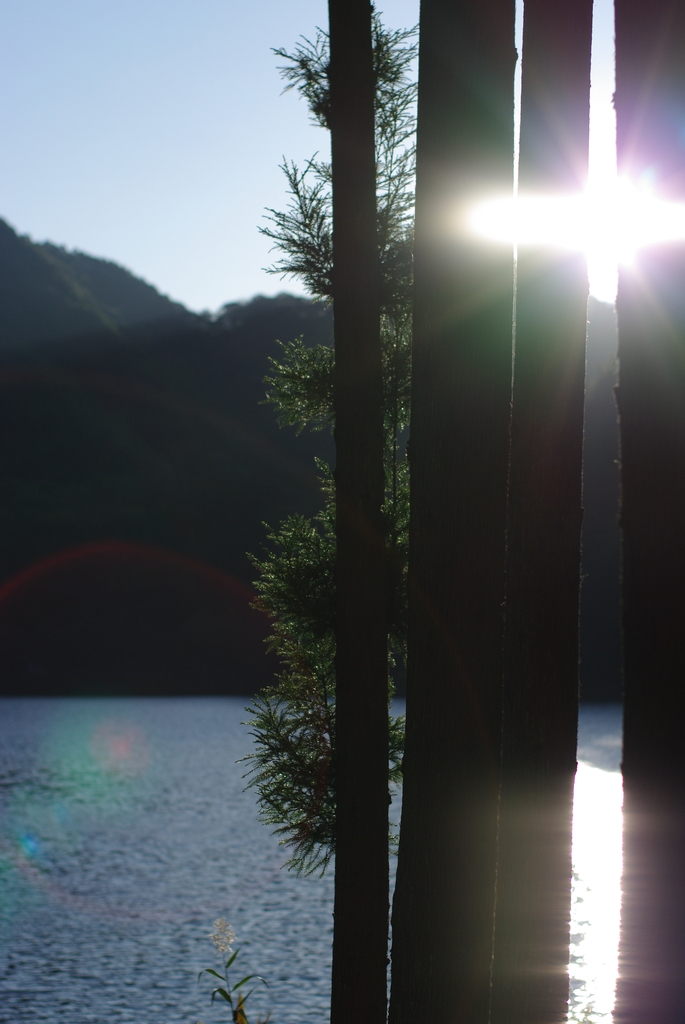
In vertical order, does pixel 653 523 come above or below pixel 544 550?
above

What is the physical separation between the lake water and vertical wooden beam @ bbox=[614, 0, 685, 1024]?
7.56 metres

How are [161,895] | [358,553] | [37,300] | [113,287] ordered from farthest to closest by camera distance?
[113,287]
[37,300]
[161,895]
[358,553]

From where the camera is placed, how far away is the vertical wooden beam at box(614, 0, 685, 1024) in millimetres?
4879

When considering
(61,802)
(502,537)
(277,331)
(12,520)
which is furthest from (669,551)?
(277,331)

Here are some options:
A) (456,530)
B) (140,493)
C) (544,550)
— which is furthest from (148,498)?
(544,550)

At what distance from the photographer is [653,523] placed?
17.4 ft

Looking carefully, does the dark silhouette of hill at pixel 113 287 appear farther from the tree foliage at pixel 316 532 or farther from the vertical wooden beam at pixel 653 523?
the vertical wooden beam at pixel 653 523

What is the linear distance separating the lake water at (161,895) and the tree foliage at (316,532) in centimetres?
628

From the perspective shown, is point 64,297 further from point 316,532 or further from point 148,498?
point 316,532

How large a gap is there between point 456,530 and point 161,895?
1978 cm

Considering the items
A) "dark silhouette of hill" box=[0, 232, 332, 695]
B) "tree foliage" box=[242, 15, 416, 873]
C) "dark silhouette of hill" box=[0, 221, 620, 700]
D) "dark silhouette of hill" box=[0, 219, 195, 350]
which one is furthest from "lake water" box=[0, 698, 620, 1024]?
"dark silhouette of hill" box=[0, 219, 195, 350]

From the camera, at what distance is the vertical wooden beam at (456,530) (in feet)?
18.4

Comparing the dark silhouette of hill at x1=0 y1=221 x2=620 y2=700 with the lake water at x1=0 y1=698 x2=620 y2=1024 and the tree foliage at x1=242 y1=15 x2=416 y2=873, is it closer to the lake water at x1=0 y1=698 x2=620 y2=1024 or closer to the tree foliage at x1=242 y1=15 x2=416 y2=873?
the lake water at x1=0 y1=698 x2=620 y2=1024

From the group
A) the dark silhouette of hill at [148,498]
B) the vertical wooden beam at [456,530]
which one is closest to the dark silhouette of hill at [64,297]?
the dark silhouette of hill at [148,498]
